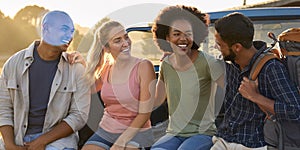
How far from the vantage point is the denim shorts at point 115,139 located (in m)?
3.62

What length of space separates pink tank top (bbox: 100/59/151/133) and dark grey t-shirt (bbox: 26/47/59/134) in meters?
0.43

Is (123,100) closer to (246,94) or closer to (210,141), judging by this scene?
(210,141)

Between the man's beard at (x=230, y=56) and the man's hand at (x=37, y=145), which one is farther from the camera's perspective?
the man's hand at (x=37, y=145)

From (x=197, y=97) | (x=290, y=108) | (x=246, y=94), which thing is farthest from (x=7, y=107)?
(x=290, y=108)

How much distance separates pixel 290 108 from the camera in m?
2.90

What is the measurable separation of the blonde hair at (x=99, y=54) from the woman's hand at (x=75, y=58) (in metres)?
0.06

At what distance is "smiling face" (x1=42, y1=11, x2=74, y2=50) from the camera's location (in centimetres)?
358

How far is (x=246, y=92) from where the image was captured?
3.07 metres

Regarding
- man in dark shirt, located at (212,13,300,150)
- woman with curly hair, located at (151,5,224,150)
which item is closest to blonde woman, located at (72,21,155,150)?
woman with curly hair, located at (151,5,224,150)

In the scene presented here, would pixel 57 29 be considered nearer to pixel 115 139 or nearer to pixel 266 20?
pixel 115 139

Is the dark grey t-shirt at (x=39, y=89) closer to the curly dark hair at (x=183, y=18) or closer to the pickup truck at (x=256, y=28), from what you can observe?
the pickup truck at (x=256, y=28)

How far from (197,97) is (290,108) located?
2.57 feet

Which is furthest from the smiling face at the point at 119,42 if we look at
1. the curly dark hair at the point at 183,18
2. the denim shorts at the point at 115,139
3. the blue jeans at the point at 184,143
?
the blue jeans at the point at 184,143

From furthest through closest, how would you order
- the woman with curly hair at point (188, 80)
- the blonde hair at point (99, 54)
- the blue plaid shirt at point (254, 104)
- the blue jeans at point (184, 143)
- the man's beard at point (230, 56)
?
the blonde hair at point (99, 54) < the woman with curly hair at point (188, 80) < the blue jeans at point (184, 143) < the man's beard at point (230, 56) < the blue plaid shirt at point (254, 104)
